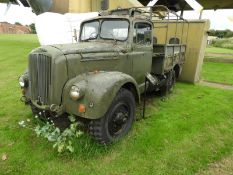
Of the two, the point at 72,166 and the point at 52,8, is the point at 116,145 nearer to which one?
the point at 72,166

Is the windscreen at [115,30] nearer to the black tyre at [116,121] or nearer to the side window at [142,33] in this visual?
the side window at [142,33]

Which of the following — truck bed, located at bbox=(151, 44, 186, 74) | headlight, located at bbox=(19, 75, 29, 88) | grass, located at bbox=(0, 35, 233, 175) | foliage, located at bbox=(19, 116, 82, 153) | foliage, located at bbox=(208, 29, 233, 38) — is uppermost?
foliage, located at bbox=(208, 29, 233, 38)

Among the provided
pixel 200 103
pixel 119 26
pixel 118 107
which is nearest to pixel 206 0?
pixel 200 103

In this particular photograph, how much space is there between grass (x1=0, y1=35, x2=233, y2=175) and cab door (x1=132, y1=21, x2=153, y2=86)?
1.08 m

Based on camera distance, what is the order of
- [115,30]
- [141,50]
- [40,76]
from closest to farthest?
1. [40,76]
2. [115,30]
3. [141,50]

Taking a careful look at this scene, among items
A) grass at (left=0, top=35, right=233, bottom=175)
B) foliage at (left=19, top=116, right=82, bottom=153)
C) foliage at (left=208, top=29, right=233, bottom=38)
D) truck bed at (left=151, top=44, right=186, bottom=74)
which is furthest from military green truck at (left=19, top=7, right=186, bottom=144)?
foliage at (left=208, top=29, right=233, bottom=38)

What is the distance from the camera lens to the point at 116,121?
14.9ft

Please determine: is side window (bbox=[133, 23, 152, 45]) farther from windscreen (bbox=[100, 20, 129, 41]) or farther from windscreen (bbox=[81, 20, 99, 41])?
windscreen (bbox=[81, 20, 99, 41])

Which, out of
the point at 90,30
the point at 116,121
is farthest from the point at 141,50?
the point at 116,121

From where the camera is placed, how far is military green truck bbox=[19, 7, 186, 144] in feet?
13.3

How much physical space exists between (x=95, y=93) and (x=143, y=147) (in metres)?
1.41

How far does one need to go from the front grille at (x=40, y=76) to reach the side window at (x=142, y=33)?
7.32 feet

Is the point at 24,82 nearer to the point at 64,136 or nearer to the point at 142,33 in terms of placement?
the point at 64,136

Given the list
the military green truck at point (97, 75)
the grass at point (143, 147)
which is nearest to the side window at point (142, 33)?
the military green truck at point (97, 75)
